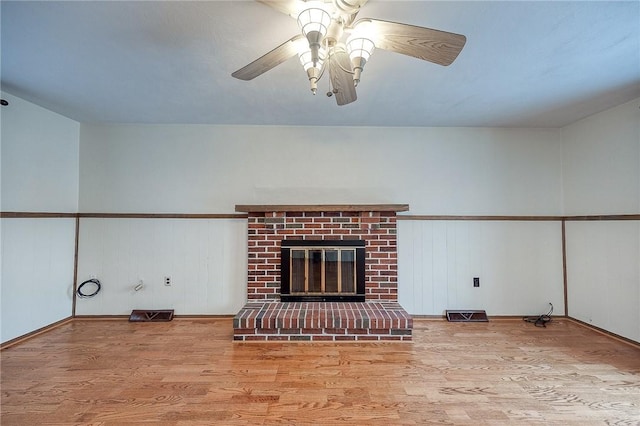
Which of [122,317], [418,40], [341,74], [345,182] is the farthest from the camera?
[345,182]

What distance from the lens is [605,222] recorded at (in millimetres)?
2824

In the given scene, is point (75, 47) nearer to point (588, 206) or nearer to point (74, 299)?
point (74, 299)

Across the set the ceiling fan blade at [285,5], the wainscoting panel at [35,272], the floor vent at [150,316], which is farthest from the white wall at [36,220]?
the ceiling fan blade at [285,5]

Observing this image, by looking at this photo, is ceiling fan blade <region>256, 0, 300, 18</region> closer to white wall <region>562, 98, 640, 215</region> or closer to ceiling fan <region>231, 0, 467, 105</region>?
ceiling fan <region>231, 0, 467, 105</region>

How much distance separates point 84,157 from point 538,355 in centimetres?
504

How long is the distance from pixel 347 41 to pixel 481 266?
9.81ft

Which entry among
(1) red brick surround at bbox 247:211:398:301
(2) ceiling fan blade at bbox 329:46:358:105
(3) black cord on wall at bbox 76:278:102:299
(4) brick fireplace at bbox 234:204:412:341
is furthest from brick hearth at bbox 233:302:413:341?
(2) ceiling fan blade at bbox 329:46:358:105

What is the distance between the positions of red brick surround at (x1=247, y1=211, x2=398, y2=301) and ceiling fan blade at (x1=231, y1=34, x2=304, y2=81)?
181 cm

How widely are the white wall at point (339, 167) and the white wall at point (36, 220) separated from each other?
0.52m

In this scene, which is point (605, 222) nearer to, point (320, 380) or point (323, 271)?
point (323, 271)

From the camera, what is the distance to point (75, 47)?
5.92 ft

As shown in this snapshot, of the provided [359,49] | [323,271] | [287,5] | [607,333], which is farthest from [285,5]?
[607,333]

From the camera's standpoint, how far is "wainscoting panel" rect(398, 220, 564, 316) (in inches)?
128

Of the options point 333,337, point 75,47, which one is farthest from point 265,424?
point 75,47
